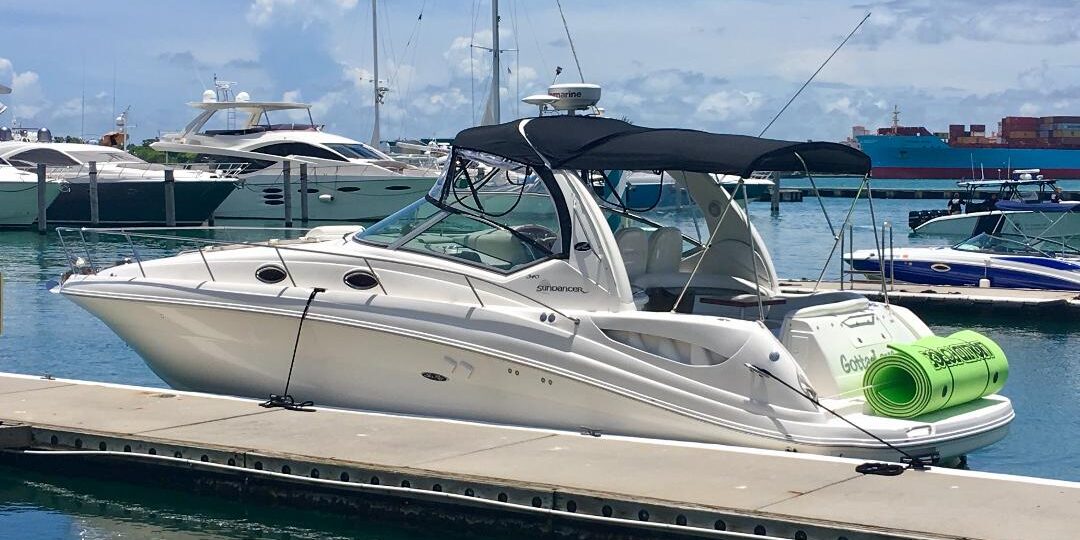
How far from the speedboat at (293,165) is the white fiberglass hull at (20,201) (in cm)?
677

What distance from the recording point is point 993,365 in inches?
386

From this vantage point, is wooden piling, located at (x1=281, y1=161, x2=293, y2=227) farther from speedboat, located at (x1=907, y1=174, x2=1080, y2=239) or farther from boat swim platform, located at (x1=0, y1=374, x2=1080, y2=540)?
boat swim platform, located at (x1=0, y1=374, x2=1080, y2=540)

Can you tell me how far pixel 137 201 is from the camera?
4238cm

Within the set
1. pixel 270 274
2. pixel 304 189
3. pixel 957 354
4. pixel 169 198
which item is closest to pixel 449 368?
pixel 270 274

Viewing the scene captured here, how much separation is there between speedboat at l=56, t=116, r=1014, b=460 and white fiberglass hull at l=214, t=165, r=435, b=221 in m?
32.6

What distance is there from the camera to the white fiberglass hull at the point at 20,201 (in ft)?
133

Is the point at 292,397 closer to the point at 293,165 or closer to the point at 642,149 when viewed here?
the point at 642,149

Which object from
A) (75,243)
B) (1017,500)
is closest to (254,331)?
(1017,500)

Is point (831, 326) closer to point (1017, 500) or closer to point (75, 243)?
point (1017, 500)

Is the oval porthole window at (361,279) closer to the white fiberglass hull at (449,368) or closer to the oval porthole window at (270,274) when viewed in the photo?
the white fiberglass hull at (449,368)

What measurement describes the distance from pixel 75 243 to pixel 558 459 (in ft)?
101

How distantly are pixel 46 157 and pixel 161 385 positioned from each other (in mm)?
34033

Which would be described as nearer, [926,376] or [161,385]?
[926,376]

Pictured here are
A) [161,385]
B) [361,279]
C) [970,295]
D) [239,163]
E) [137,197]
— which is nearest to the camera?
[361,279]
